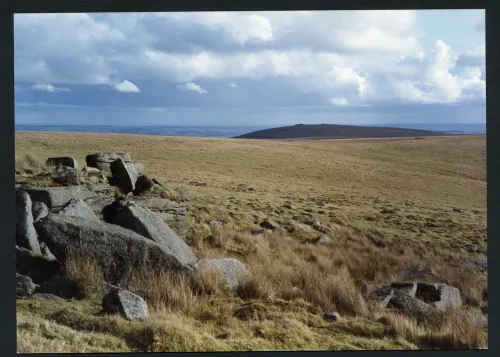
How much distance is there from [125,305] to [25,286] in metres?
1.32

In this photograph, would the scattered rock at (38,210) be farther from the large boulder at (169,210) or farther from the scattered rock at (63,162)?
the scattered rock at (63,162)

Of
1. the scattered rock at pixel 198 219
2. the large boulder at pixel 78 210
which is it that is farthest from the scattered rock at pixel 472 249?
the large boulder at pixel 78 210

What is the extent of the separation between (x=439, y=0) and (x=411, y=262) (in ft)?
30.7

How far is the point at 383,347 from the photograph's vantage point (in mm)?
6469

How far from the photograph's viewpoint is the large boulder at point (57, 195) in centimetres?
870

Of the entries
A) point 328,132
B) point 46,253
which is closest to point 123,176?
point 46,253

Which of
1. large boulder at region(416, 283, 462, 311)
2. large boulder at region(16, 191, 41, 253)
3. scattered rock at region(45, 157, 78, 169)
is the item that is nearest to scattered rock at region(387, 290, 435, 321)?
large boulder at region(416, 283, 462, 311)

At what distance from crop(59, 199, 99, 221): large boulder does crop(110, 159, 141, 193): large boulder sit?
2349 millimetres

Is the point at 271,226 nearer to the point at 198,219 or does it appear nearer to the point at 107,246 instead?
the point at 198,219

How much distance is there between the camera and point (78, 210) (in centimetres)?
820

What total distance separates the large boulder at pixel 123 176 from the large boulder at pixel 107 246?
326cm

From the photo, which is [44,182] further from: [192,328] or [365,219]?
[365,219]

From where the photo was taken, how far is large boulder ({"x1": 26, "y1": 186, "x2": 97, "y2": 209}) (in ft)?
28.5

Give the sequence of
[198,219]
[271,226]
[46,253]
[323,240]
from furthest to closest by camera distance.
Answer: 1. [271,226]
2. [323,240]
3. [198,219]
4. [46,253]
